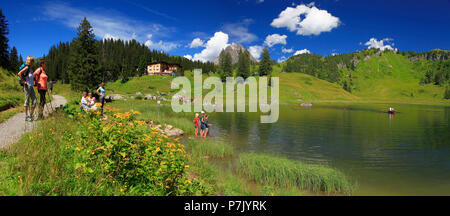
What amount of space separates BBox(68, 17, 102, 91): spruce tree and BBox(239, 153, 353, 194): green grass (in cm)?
4072

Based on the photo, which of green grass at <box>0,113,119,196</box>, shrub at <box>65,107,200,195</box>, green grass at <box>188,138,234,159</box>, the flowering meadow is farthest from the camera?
green grass at <box>188,138,234,159</box>

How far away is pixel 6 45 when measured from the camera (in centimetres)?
4769

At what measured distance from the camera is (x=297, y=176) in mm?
10508

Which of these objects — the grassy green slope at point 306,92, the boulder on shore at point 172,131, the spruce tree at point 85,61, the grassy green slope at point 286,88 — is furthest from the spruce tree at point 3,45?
the grassy green slope at point 306,92

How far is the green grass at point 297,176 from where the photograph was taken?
32.3 feet

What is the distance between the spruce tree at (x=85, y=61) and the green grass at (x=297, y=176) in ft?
134

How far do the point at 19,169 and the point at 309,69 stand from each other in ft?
683

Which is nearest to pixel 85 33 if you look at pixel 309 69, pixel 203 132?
pixel 203 132

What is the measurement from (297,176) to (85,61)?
149 feet

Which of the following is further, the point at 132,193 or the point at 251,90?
the point at 251,90

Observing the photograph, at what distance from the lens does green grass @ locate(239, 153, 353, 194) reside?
9.84 m

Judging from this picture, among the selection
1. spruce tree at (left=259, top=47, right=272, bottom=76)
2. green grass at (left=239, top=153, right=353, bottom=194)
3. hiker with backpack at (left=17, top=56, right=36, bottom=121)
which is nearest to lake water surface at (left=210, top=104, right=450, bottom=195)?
green grass at (left=239, top=153, right=353, bottom=194)

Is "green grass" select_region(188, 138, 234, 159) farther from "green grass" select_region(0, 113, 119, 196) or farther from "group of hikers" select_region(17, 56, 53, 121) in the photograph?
"green grass" select_region(0, 113, 119, 196)
